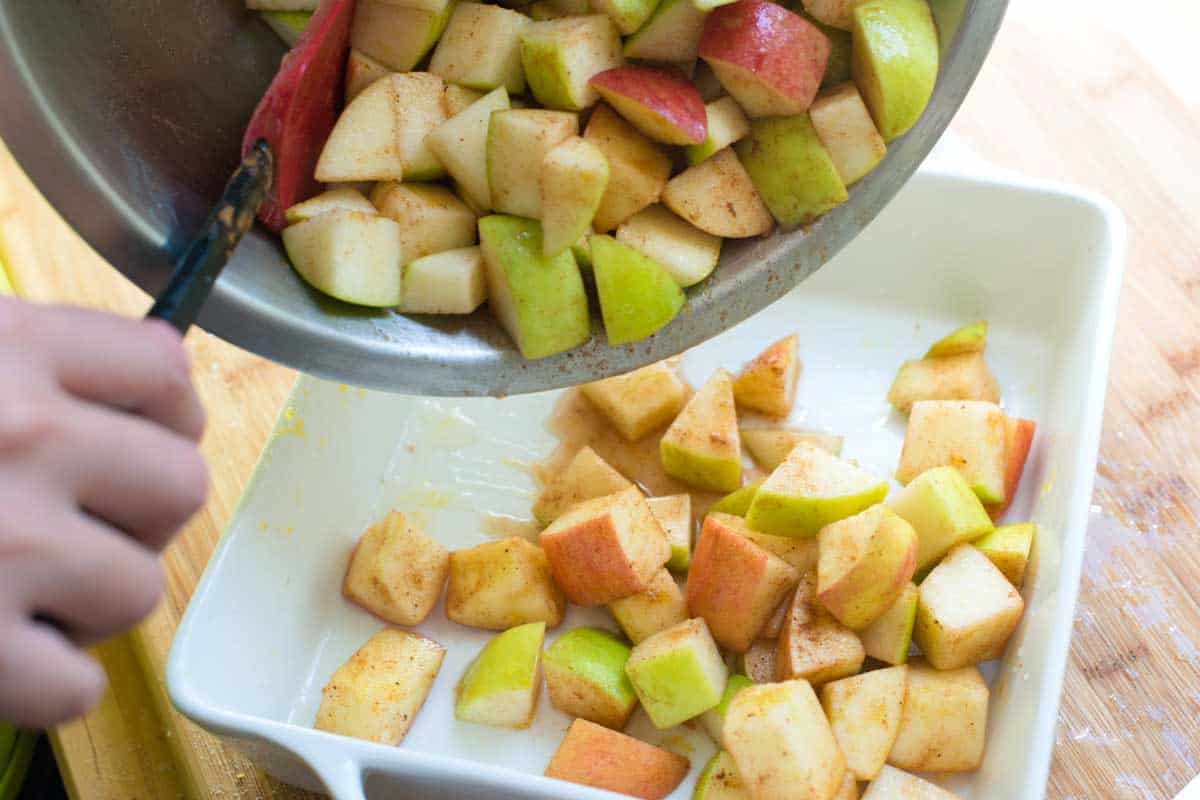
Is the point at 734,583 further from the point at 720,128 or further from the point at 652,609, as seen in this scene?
the point at 720,128

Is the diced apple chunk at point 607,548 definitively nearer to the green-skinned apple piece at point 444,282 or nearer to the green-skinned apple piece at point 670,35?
the green-skinned apple piece at point 444,282

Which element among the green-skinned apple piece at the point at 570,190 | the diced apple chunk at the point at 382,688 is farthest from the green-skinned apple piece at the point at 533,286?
the diced apple chunk at the point at 382,688

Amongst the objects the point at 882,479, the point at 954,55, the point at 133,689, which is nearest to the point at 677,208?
the point at 954,55

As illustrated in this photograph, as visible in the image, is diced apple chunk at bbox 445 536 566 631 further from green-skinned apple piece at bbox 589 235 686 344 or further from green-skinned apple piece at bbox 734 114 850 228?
green-skinned apple piece at bbox 734 114 850 228

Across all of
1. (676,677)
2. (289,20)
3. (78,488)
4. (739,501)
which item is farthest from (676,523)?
(78,488)

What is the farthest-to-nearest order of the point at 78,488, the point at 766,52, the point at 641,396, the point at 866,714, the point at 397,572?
1. the point at 641,396
2. the point at 397,572
3. the point at 866,714
4. the point at 766,52
5. the point at 78,488

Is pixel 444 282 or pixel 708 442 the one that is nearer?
pixel 444 282
